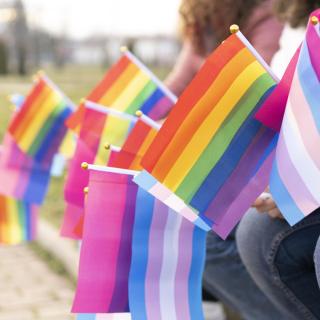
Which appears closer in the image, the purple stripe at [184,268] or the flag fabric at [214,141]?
the flag fabric at [214,141]

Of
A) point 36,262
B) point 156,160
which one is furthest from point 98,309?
point 36,262

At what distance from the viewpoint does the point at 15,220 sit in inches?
109

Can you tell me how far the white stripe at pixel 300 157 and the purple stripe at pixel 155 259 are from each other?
0.39m

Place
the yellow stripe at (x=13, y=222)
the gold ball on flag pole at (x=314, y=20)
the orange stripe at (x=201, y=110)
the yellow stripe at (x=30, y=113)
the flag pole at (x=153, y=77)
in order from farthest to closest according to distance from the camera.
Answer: the yellow stripe at (x=30, y=113)
the yellow stripe at (x=13, y=222)
the flag pole at (x=153, y=77)
the orange stripe at (x=201, y=110)
the gold ball on flag pole at (x=314, y=20)

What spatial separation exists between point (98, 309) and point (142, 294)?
0.37 feet

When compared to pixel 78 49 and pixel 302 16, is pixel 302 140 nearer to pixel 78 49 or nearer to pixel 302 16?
pixel 302 16

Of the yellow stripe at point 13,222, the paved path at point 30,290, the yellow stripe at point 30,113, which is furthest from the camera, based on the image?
the paved path at point 30,290

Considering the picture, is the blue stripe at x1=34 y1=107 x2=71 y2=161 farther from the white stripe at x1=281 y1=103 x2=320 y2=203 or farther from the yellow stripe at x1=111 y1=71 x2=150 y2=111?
the white stripe at x1=281 y1=103 x2=320 y2=203

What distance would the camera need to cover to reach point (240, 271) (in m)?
2.30

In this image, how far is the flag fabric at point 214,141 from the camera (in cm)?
156

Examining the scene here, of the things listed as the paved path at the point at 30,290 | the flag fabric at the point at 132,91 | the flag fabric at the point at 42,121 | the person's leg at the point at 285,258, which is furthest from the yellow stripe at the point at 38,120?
the person's leg at the point at 285,258

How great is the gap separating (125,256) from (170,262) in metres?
0.11

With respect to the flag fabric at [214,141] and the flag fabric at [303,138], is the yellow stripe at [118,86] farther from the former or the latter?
the flag fabric at [303,138]

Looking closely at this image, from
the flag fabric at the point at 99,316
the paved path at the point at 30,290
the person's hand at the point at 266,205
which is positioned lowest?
the paved path at the point at 30,290
